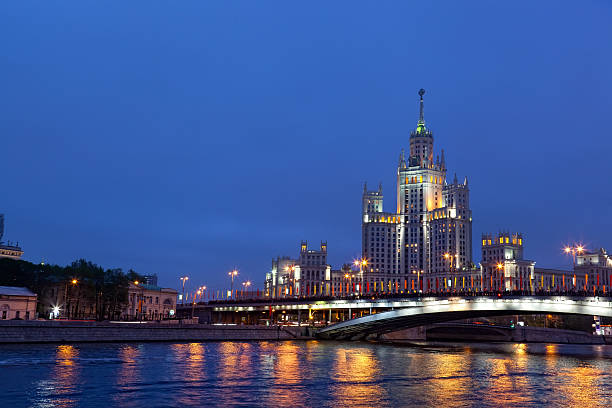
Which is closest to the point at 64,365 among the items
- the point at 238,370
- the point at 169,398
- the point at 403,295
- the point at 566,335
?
the point at 238,370

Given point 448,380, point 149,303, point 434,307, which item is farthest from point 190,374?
point 149,303

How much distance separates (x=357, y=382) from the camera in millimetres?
57781

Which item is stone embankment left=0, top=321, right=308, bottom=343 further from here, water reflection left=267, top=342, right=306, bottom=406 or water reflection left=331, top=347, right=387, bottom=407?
water reflection left=331, top=347, right=387, bottom=407

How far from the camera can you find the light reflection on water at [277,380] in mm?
46438

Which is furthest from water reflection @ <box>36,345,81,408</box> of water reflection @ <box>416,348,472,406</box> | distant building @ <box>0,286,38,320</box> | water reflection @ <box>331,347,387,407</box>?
distant building @ <box>0,286,38,320</box>

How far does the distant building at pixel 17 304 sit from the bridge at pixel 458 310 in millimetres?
56677

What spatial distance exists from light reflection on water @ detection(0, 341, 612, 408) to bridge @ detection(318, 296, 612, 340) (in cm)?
884

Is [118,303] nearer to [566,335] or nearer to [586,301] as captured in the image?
[586,301]

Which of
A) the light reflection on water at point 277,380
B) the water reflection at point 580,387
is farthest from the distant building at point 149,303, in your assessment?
the water reflection at point 580,387

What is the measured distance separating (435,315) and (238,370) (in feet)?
204

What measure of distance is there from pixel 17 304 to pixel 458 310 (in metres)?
78.7

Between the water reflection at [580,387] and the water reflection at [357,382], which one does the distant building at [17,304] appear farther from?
the water reflection at [580,387]

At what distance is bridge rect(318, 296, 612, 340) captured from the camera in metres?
91.9

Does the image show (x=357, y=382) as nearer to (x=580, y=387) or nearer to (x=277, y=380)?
(x=277, y=380)
